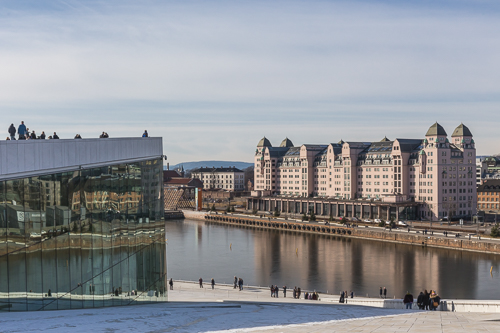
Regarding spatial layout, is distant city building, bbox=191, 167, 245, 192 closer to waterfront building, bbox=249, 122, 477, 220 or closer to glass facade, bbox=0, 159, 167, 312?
waterfront building, bbox=249, 122, 477, 220

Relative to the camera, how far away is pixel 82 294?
46.9 ft

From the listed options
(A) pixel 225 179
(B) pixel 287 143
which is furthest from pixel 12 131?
(A) pixel 225 179

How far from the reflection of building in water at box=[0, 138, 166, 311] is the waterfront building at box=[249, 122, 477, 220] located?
6999 centimetres

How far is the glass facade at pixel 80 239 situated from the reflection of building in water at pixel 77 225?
0.02 meters

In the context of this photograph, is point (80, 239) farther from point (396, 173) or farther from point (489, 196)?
point (489, 196)

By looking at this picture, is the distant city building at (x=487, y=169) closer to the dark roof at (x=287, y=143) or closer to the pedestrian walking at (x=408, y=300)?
the dark roof at (x=287, y=143)

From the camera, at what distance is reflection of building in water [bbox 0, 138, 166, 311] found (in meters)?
11.8

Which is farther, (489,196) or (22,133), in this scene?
(489,196)

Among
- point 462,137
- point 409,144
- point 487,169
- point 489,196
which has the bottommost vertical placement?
point 489,196

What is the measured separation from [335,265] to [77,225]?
4153cm

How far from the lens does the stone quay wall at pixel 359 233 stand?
6100 cm

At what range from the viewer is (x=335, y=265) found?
5297 centimetres

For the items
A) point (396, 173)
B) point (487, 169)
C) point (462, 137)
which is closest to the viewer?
point (462, 137)

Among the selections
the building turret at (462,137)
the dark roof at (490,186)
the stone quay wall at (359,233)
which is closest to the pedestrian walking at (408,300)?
the stone quay wall at (359,233)
